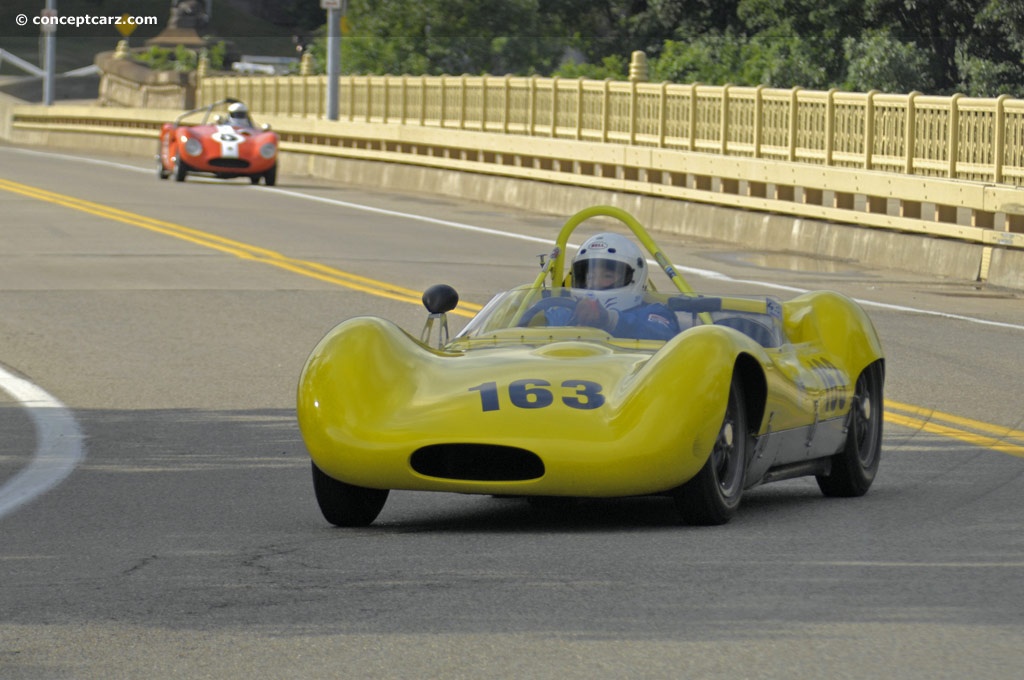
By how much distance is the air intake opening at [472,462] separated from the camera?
306 inches

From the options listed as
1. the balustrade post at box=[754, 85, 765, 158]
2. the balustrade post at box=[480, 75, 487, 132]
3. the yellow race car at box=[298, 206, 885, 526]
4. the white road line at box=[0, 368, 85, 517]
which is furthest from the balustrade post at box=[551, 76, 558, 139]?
the yellow race car at box=[298, 206, 885, 526]

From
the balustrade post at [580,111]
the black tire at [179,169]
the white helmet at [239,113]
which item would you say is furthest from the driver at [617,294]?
the white helmet at [239,113]

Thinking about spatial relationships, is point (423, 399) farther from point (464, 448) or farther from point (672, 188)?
point (672, 188)

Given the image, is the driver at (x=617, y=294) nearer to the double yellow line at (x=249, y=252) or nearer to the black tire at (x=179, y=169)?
the double yellow line at (x=249, y=252)

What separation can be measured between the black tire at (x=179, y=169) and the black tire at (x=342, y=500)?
93.6 feet

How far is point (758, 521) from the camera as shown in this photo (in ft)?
26.6

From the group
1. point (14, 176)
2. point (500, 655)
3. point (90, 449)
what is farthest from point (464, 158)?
point (500, 655)

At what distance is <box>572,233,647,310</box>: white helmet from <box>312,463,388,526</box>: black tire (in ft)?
5.53

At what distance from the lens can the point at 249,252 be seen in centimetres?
2220

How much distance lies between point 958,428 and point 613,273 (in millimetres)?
2896

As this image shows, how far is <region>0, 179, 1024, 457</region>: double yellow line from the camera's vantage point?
1106 centimetres

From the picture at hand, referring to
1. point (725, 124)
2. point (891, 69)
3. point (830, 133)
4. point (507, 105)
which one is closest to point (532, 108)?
point (507, 105)

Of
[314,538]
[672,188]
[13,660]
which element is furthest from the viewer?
[672,188]

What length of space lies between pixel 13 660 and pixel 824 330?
4901 millimetres
